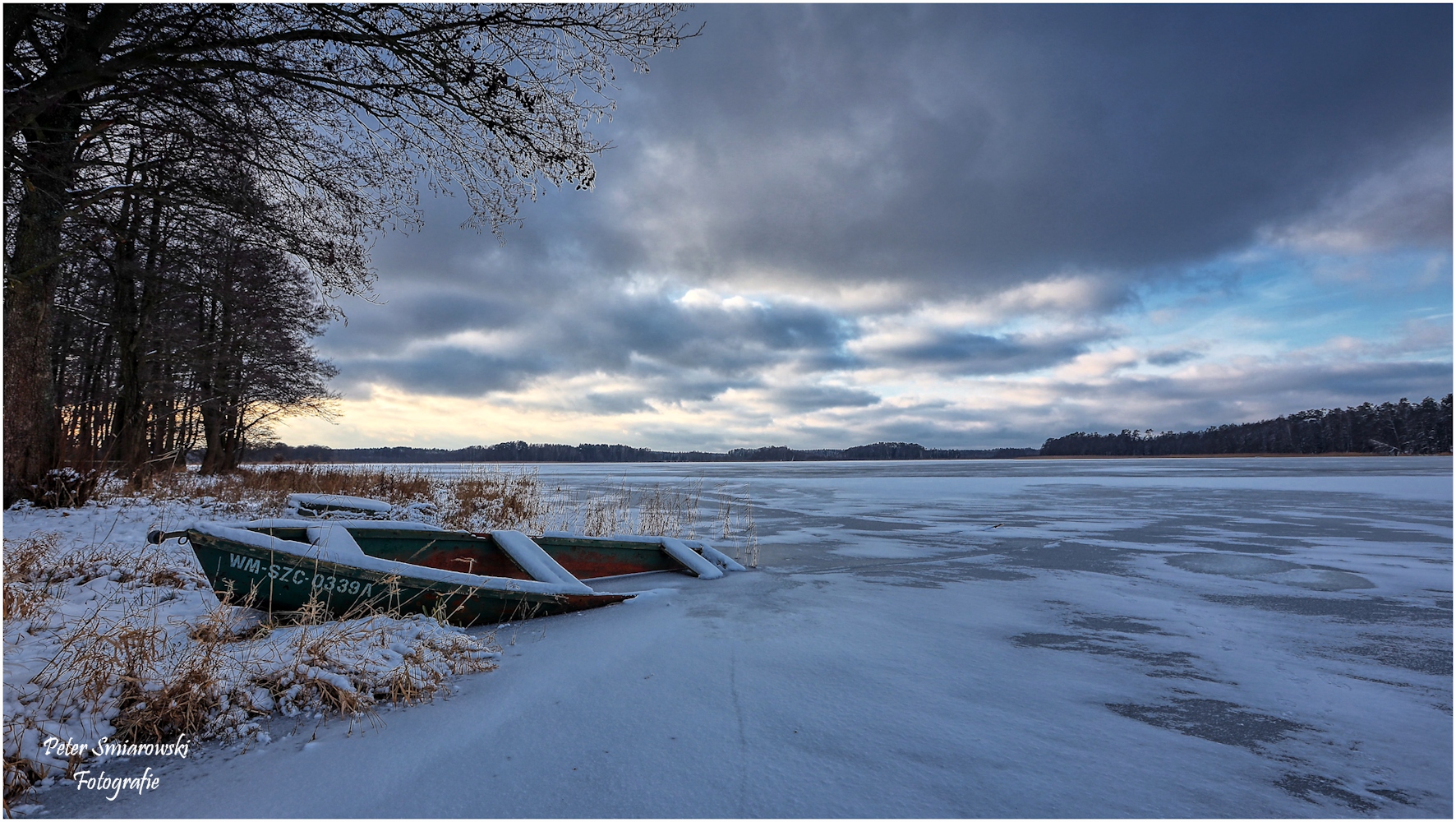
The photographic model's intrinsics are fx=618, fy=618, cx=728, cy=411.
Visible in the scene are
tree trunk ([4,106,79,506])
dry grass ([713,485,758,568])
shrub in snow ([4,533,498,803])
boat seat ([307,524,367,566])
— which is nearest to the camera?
shrub in snow ([4,533,498,803])

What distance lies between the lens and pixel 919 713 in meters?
3.25

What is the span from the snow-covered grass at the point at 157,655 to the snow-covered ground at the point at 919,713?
0.17 m

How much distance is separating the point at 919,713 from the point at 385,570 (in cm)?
368

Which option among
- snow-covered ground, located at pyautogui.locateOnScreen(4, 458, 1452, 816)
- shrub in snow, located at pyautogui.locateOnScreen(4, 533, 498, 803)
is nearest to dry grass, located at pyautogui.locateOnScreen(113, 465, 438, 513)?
snow-covered ground, located at pyautogui.locateOnScreen(4, 458, 1452, 816)

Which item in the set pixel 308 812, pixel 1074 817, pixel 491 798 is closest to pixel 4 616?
pixel 308 812

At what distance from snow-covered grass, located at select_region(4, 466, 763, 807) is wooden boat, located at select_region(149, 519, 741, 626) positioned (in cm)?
22

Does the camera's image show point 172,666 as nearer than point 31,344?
Yes

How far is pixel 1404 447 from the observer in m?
75.7

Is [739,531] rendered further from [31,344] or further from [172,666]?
[31,344]

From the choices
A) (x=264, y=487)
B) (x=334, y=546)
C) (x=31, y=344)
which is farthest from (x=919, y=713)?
(x=264, y=487)

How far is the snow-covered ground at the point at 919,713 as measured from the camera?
2453 millimetres

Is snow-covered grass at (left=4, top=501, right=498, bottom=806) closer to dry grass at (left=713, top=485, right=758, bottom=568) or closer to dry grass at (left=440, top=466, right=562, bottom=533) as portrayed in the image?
dry grass at (left=713, top=485, right=758, bottom=568)

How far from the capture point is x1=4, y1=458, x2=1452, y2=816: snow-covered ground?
8.05 feet

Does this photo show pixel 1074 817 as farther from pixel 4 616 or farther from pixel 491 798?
pixel 4 616
